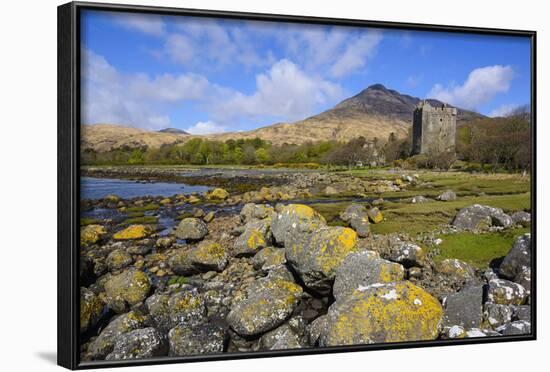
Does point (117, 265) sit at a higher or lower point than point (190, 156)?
lower

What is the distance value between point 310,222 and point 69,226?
11.9ft

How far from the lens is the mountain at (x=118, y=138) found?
9758 millimetres

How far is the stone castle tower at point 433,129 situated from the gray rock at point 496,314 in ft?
8.56

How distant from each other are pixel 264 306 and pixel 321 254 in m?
1.19

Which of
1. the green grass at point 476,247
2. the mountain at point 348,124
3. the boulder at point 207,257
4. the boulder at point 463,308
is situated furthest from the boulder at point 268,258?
the boulder at point 463,308

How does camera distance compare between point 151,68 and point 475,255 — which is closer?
point 151,68

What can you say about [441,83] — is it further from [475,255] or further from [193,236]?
[193,236]

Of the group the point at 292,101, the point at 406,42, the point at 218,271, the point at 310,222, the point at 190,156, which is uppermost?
the point at 406,42

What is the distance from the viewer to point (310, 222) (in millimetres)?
11148

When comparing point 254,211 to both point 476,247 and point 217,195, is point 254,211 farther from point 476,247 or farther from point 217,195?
point 476,247

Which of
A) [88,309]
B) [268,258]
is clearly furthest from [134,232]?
[268,258]

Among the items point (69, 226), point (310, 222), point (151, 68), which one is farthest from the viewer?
point (310, 222)

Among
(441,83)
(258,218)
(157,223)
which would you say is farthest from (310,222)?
(441,83)

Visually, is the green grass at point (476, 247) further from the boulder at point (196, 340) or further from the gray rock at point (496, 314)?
the boulder at point (196, 340)
